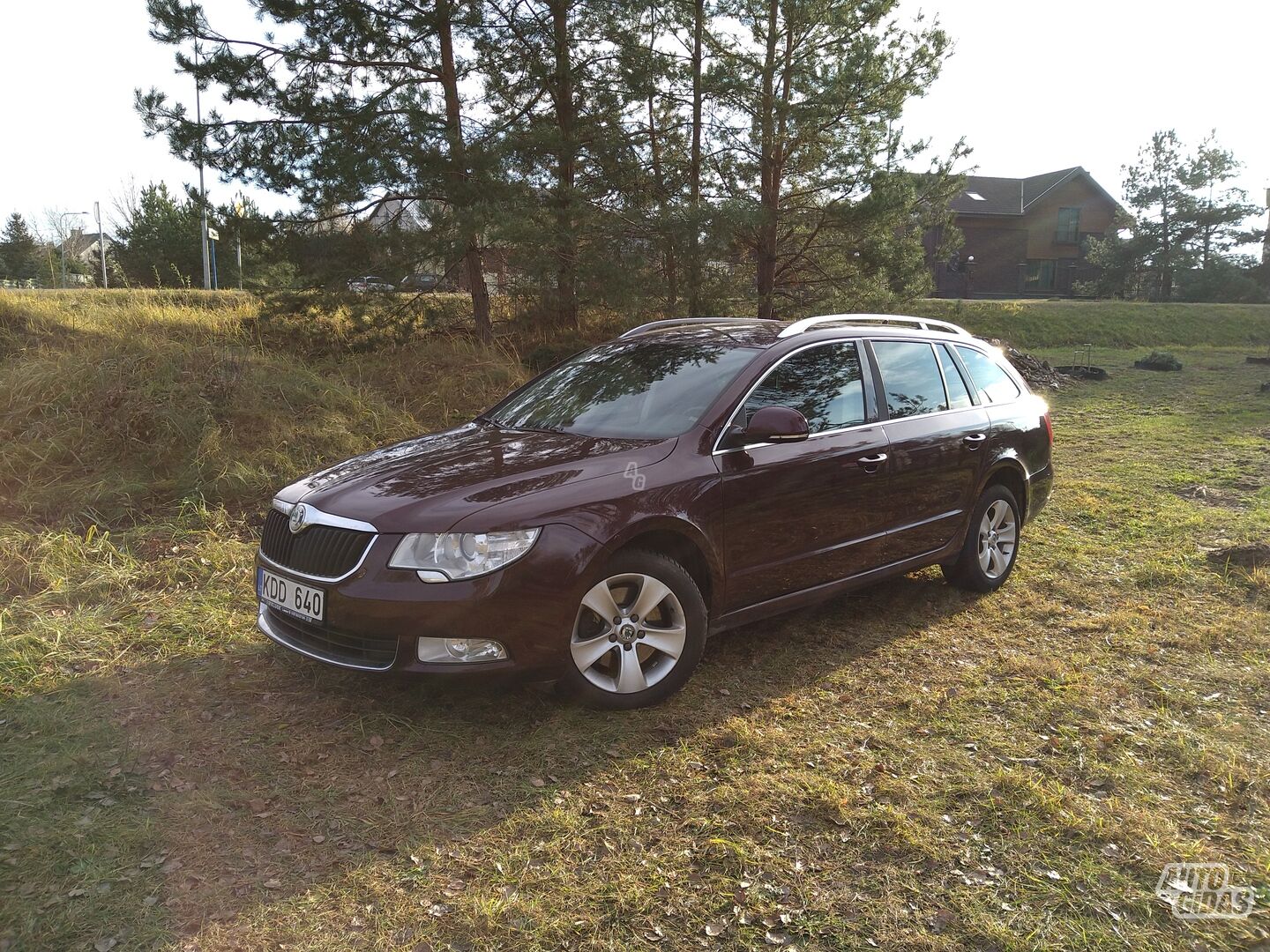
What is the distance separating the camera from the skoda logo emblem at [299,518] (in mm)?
3686

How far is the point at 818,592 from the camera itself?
4.49 meters

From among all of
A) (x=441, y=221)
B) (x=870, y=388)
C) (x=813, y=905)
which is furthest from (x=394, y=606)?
(x=441, y=221)

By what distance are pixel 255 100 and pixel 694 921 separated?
33.9ft

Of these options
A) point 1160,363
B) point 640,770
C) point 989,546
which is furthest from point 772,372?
point 1160,363

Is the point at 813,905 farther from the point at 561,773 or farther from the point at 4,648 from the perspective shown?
the point at 4,648

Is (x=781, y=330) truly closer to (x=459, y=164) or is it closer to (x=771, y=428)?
(x=771, y=428)

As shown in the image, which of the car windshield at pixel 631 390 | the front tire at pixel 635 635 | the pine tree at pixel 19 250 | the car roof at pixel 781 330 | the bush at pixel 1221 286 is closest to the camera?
the front tire at pixel 635 635

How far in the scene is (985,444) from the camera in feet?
17.6

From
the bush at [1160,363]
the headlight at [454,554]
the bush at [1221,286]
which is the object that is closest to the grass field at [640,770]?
the headlight at [454,554]

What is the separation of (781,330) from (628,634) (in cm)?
202

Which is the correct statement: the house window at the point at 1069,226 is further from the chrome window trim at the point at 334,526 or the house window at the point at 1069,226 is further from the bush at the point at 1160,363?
the chrome window trim at the point at 334,526

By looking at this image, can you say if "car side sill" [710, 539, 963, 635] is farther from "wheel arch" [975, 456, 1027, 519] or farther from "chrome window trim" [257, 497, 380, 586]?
"chrome window trim" [257, 497, 380, 586]

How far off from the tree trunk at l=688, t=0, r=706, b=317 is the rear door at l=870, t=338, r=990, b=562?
6710 mm

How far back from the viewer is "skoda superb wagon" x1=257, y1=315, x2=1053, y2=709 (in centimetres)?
339
